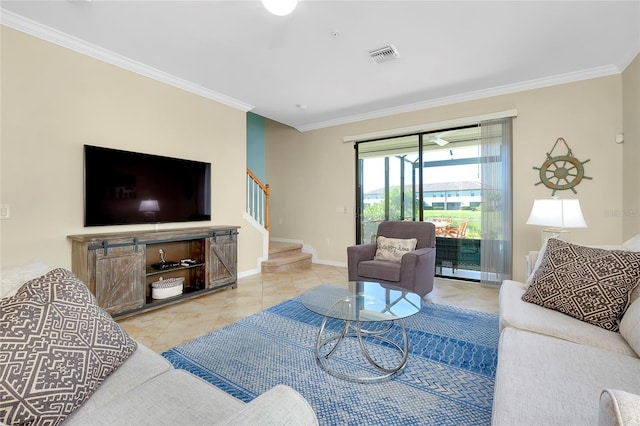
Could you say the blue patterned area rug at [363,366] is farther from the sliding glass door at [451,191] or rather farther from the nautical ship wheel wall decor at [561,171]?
the nautical ship wheel wall decor at [561,171]

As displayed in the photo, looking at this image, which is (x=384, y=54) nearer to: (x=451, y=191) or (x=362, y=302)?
(x=451, y=191)

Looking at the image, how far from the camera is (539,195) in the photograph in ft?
12.6

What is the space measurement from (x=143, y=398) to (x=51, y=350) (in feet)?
1.06

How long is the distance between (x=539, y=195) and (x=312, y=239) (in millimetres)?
3710

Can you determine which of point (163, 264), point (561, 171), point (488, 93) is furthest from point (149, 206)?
point (561, 171)

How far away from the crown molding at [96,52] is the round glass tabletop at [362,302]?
3103 millimetres

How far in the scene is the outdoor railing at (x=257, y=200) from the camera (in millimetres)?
5066

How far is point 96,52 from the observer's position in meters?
3.04

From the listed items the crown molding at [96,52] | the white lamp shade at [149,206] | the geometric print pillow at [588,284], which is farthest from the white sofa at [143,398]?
the crown molding at [96,52]

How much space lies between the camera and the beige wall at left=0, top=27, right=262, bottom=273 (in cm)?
258

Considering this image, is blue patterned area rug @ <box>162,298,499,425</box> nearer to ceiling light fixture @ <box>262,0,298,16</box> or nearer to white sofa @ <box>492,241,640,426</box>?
white sofa @ <box>492,241,640,426</box>

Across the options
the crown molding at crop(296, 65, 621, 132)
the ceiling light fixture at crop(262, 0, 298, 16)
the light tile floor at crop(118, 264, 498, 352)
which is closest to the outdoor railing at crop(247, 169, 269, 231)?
the light tile floor at crop(118, 264, 498, 352)

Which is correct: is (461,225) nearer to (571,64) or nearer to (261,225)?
(571,64)

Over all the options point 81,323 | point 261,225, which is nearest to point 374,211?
point 261,225
